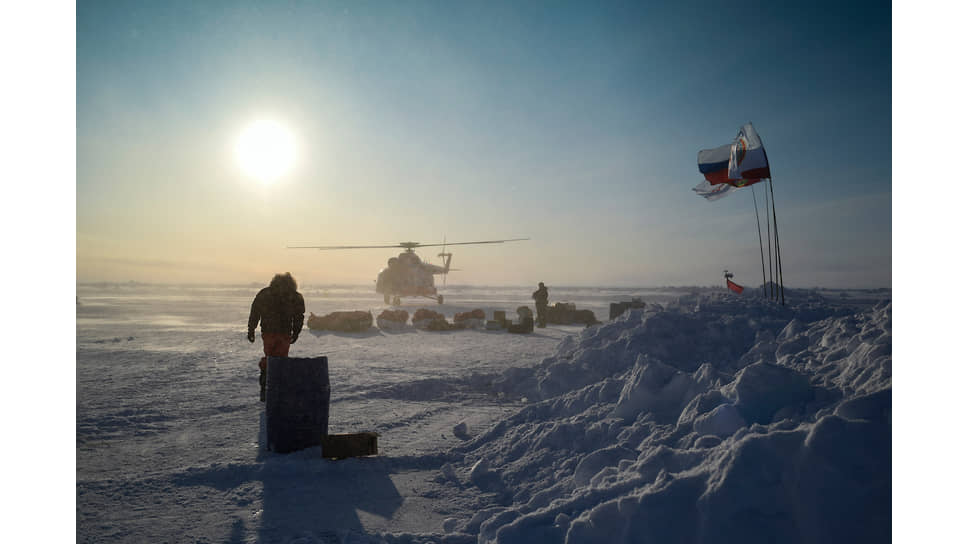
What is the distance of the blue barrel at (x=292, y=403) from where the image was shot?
451 cm

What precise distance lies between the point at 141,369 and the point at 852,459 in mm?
11112

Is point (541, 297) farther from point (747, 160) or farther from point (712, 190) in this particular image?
point (747, 160)

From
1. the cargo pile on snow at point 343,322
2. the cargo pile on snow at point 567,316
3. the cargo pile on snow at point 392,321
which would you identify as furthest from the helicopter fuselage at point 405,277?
the cargo pile on snow at point 343,322

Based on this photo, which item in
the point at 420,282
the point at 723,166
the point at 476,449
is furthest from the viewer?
the point at 420,282

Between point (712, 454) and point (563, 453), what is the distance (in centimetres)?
150

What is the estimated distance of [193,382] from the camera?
796 cm

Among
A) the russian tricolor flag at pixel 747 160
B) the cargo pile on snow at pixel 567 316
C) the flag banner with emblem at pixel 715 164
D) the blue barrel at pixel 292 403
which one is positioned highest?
the flag banner with emblem at pixel 715 164

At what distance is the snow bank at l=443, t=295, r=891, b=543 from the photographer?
7.84 feet

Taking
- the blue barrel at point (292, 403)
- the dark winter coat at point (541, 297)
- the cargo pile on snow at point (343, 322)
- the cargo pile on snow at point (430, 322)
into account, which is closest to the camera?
the blue barrel at point (292, 403)

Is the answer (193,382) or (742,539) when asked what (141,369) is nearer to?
(193,382)

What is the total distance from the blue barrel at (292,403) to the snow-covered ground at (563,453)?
19 centimetres

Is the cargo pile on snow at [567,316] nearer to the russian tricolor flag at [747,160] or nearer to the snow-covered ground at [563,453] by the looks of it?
the russian tricolor flag at [747,160]

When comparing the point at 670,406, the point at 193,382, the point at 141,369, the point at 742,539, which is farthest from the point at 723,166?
the point at 141,369

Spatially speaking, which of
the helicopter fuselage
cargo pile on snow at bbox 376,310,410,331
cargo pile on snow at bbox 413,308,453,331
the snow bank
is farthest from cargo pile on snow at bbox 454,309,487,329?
the helicopter fuselage
